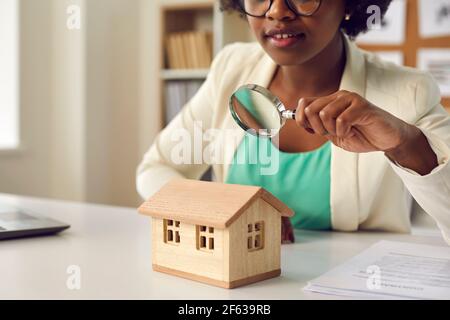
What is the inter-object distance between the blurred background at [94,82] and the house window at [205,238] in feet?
7.07

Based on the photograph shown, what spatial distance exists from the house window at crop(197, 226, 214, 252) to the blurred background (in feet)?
7.07

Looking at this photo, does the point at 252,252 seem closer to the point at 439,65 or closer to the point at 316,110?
the point at 316,110

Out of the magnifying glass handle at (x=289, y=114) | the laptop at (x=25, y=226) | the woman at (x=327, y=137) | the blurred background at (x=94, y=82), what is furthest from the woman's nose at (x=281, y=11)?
the blurred background at (x=94, y=82)

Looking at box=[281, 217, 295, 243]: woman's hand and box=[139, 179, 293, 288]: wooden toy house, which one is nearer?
box=[139, 179, 293, 288]: wooden toy house

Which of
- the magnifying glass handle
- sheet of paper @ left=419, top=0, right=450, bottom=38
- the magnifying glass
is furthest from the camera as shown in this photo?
sheet of paper @ left=419, top=0, right=450, bottom=38

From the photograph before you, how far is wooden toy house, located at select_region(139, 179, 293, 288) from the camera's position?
0.70 m

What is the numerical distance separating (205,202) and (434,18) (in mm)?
2168

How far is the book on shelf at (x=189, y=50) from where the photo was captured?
2869 millimetres

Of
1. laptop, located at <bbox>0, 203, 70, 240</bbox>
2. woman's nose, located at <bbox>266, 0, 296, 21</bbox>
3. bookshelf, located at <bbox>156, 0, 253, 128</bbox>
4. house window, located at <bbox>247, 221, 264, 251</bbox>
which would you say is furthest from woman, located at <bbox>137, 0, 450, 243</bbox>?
bookshelf, located at <bbox>156, 0, 253, 128</bbox>

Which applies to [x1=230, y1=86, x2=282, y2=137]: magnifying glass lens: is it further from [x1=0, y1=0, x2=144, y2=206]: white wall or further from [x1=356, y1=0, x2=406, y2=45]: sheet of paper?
[x1=0, y1=0, x2=144, y2=206]: white wall

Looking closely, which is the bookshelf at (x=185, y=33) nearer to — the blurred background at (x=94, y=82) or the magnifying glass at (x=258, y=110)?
the blurred background at (x=94, y=82)

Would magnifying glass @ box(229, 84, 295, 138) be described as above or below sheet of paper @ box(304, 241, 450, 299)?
above
